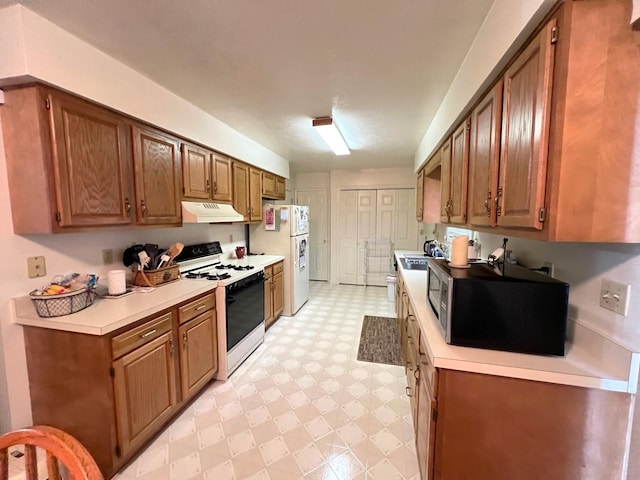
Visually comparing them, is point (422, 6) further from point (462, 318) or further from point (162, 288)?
point (162, 288)

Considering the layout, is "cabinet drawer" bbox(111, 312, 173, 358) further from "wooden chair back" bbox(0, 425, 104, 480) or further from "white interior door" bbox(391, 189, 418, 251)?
"white interior door" bbox(391, 189, 418, 251)

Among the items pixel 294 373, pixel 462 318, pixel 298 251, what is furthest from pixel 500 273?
pixel 298 251

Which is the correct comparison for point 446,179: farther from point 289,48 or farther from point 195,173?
point 195,173

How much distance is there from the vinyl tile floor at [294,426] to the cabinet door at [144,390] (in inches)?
6.5

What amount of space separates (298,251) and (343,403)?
7.58ft

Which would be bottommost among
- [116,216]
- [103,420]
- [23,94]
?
[103,420]

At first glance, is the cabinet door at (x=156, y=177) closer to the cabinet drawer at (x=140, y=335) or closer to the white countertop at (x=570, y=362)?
the cabinet drawer at (x=140, y=335)

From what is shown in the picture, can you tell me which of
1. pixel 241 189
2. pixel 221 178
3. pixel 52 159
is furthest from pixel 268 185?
pixel 52 159

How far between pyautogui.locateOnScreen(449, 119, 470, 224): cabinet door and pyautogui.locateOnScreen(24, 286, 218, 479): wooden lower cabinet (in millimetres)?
2131

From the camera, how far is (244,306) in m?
2.75

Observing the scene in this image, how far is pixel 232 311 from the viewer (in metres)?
2.52

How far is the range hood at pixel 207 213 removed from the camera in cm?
239

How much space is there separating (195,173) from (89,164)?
3.17 feet

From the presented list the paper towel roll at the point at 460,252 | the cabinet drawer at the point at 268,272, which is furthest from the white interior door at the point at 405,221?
the paper towel roll at the point at 460,252
